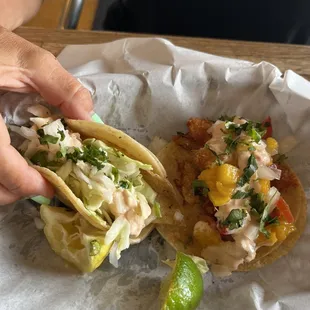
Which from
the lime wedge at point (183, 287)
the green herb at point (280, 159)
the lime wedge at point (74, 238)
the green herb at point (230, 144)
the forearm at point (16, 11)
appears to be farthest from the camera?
the forearm at point (16, 11)

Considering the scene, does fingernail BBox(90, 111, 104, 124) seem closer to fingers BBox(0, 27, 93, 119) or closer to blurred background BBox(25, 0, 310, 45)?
fingers BBox(0, 27, 93, 119)

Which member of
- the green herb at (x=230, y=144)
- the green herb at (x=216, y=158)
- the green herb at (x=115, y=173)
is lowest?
the green herb at (x=115, y=173)

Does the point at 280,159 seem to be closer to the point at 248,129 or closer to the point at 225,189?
the point at 248,129

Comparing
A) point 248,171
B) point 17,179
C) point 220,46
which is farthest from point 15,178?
point 220,46

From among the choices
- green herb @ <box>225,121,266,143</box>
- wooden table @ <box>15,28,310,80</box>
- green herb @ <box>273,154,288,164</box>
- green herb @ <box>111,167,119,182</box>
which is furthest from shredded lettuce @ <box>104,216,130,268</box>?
wooden table @ <box>15,28,310,80</box>

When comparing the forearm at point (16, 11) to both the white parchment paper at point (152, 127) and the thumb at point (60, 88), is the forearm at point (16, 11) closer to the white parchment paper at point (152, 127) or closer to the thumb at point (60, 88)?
the white parchment paper at point (152, 127)

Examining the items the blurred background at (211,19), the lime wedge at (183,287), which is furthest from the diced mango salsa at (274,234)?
the blurred background at (211,19)

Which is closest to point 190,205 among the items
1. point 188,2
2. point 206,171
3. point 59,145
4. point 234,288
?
point 206,171
